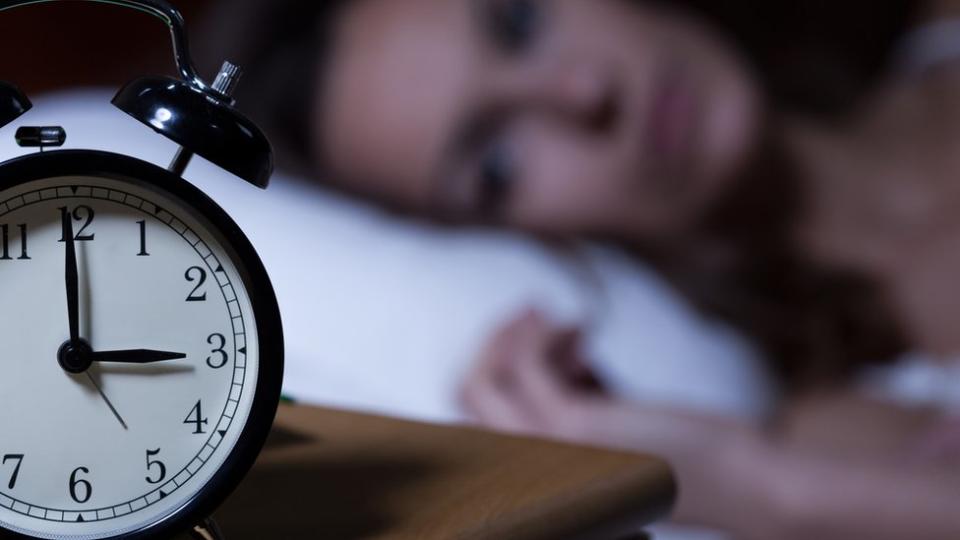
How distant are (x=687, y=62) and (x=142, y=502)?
4.50ft

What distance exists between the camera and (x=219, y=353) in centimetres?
40

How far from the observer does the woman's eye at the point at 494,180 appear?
1.55 metres

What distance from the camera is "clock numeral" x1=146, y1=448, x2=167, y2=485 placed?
396mm

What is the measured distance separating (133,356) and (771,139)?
166cm

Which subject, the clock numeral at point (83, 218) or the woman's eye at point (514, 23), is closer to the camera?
the clock numeral at point (83, 218)

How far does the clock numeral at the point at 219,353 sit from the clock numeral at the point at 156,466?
4 centimetres

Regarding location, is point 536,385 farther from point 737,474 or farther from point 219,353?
point 219,353

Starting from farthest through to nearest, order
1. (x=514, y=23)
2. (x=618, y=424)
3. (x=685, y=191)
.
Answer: (x=685, y=191), (x=514, y=23), (x=618, y=424)

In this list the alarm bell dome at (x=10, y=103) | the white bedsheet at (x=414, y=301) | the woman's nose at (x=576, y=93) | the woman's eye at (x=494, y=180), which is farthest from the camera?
the woman's eye at (x=494, y=180)

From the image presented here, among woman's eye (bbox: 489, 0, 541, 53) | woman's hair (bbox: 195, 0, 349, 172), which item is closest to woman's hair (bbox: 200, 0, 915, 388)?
woman's hair (bbox: 195, 0, 349, 172)

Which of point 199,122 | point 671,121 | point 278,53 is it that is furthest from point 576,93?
point 199,122

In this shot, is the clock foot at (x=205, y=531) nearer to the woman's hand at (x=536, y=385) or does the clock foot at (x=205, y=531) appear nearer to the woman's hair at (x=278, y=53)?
the woman's hand at (x=536, y=385)

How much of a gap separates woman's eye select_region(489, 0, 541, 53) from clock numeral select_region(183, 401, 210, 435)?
1163mm

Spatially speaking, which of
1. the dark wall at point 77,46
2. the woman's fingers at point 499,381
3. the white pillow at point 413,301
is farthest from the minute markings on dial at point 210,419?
the dark wall at point 77,46
